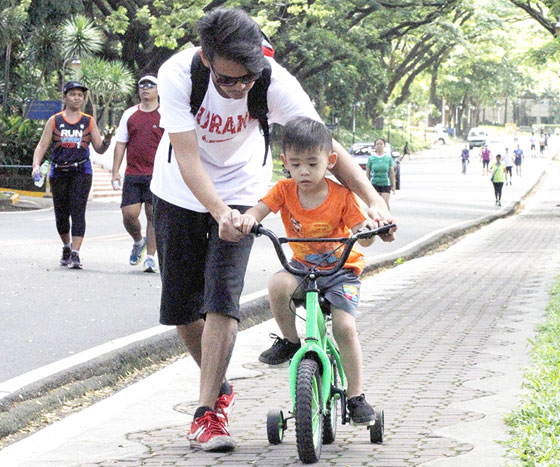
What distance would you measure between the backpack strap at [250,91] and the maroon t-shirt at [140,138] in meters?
6.51

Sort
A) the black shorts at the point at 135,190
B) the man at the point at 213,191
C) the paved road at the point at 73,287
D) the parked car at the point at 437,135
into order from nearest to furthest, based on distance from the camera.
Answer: the man at the point at 213,191
the paved road at the point at 73,287
the black shorts at the point at 135,190
the parked car at the point at 437,135

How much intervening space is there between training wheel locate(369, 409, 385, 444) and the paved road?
223 cm

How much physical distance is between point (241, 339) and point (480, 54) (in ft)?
195

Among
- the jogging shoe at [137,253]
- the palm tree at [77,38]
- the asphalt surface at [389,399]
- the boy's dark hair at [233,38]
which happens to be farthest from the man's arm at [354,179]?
the palm tree at [77,38]

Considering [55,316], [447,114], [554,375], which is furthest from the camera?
[447,114]

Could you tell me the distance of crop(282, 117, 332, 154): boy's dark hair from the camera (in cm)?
438

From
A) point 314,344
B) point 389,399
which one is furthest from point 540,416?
point 314,344

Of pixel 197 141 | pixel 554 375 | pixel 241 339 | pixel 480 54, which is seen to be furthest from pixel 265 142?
pixel 480 54

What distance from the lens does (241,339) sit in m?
7.94

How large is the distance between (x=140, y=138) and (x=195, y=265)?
6347 mm

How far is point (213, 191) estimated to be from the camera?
4508mm

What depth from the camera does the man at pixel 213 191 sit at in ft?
14.4

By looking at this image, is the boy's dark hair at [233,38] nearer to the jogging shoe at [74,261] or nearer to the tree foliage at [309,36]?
the jogging shoe at [74,261]

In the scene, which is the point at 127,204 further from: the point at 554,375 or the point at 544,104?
the point at 544,104
